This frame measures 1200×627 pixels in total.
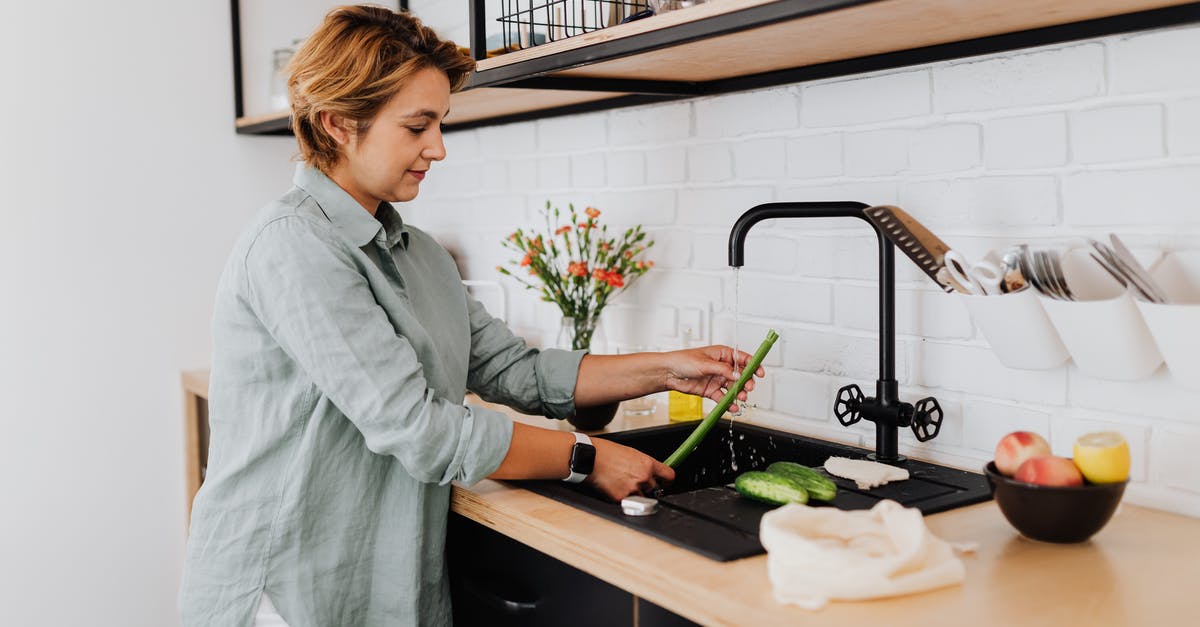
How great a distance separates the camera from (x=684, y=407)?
1972 millimetres

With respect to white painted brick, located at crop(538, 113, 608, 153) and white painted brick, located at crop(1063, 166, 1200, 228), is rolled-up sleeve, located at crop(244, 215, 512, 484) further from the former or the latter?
white painted brick, located at crop(538, 113, 608, 153)

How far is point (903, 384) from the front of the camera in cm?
167

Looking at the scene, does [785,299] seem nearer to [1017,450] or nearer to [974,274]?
[974,274]

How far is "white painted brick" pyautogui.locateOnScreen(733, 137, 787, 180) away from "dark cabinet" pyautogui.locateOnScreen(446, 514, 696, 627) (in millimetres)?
768

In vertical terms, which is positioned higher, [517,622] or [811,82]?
[811,82]

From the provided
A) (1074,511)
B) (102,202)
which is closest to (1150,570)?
(1074,511)

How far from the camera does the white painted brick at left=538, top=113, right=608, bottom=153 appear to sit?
7.33 ft

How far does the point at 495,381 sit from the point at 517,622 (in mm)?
478

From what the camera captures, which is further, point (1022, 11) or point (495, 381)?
point (495, 381)

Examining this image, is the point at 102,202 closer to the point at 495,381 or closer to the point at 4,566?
the point at 4,566

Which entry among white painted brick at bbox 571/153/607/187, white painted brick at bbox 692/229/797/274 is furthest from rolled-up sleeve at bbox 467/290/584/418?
white painted brick at bbox 571/153/607/187

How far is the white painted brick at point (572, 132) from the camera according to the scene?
2.23 meters

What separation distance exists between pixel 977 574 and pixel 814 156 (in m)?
0.83

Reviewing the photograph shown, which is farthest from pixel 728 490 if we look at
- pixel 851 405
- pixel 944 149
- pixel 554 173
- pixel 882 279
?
pixel 554 173
